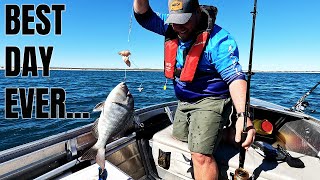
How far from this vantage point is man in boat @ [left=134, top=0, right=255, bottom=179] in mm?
2785

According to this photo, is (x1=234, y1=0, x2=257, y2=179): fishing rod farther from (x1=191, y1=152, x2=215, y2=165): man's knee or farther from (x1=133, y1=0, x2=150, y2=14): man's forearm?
(x1=133, y1=0, x2=150, y2=14): man's forearm

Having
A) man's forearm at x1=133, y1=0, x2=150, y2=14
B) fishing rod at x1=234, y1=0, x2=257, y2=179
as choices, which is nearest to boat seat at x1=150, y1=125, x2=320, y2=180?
fishing rod at x1=234, y1=0, x2=257, y2=179

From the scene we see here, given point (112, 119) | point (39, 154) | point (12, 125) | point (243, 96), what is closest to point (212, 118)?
point (243, 96)

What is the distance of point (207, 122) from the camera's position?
2.96m

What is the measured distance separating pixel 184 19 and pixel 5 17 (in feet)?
19.8

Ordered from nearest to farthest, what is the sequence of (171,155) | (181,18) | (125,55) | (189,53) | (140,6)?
1. (125,55)
2. (181,18)
3. (189,53)
4. (140,6)
5. (171,155)

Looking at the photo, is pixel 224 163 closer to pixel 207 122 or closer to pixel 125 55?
pixel 207 122

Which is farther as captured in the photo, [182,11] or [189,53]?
[189,53]

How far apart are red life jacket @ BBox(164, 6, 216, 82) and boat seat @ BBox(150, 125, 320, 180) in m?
0.95

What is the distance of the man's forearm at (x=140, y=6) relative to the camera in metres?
3.36

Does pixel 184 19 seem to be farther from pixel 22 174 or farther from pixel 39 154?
pixel 22 174

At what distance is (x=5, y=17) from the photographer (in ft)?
22.3

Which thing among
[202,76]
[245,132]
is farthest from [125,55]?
[245,132]

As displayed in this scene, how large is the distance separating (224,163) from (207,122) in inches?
24.2
